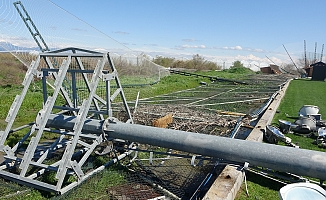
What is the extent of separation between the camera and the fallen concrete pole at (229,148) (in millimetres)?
2834

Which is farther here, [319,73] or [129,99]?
[319,73]

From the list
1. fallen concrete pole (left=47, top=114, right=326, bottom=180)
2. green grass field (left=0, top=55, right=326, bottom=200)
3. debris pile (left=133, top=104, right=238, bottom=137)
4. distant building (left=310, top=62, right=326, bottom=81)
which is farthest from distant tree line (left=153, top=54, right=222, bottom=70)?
fallen concrete pole (left=47, top=114, right=326, bottom=180)

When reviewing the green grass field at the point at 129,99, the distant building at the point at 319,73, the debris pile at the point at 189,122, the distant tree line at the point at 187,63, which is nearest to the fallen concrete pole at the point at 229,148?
the green grass field at the point at 129,99

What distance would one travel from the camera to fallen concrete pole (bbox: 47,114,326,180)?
2.83 meters

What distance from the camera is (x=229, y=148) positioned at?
3.21 meters

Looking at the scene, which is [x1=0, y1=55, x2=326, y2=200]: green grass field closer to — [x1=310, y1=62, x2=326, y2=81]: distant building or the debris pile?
the debris pile

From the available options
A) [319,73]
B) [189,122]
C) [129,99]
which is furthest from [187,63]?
[189,122]

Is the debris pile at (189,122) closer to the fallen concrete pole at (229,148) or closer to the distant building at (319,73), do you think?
the fallen concrete pole at (229,148)

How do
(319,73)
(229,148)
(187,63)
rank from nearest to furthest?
(229,148)
(319,73)
(187,63)

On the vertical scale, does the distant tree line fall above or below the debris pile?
above

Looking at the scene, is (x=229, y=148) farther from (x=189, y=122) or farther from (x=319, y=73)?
(x=319, y=73)

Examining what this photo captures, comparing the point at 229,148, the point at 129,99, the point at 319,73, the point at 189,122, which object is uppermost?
the point at 319,73

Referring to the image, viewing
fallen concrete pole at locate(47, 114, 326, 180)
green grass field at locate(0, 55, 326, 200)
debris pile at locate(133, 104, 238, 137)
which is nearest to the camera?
fallen concrete pole at locate(47, 114, 326, 180)

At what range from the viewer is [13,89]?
12742mm
